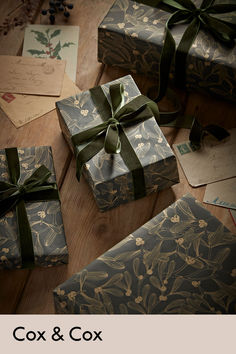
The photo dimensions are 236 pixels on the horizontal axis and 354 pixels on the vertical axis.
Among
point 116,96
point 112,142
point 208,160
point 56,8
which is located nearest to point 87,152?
point 112,142

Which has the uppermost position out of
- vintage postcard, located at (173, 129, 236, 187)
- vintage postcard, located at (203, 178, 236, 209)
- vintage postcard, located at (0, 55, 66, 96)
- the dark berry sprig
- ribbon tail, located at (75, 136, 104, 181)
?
the dark berry sprig

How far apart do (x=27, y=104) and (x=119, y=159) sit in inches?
15.6

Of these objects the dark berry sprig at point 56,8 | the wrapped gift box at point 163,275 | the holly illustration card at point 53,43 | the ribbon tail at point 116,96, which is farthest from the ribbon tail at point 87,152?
the dark berry sprig at point 56,8

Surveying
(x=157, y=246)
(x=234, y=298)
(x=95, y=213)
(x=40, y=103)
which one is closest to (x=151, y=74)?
(x=40, y=103)

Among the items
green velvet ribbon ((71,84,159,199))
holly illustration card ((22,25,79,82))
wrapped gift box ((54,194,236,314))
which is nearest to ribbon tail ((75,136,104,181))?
green velvet ribbon ((71,84,159,199))

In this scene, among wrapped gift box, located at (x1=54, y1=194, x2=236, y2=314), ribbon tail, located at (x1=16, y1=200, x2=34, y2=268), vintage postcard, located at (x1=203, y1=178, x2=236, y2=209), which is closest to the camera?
wrapped gift box, located at (x1=54, y1=194, x2=236, y2=314)

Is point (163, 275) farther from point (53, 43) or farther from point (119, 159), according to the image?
point (53, 43)

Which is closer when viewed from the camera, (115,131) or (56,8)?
(115,131)

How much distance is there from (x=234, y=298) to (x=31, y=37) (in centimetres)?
101

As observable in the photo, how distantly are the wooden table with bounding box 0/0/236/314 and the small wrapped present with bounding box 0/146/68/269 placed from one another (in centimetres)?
5

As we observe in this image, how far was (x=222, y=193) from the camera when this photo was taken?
129 cm

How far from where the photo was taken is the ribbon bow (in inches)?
53.2

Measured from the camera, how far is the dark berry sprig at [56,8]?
158 centimetres

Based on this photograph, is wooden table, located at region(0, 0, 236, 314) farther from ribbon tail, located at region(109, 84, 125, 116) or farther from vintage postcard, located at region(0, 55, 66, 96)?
ribbon tail, located at region(109, 84, 125, 116)
